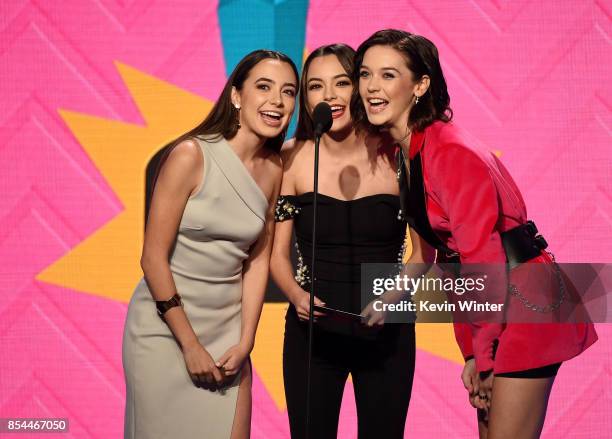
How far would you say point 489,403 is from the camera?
71.0 inches

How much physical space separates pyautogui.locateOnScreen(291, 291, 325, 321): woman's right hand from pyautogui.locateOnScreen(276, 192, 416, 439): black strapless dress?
Answer: 42 mm

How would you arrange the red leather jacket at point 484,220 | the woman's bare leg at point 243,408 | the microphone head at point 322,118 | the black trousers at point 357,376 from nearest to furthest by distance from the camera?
the red leather jacket at point 484,220 → the microphone head at point 322,118 → the woman's bare leg at point 243,408 → the black trousers at point 357,376

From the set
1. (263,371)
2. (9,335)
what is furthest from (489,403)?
(9,335)

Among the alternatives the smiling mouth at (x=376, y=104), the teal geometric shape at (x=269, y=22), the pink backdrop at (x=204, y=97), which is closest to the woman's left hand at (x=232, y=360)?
the smiling mouth at (x=376, y=104)

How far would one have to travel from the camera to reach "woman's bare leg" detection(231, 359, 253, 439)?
1.99m

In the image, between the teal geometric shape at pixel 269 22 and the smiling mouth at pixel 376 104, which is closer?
the smiling mouth at pixel 376 104

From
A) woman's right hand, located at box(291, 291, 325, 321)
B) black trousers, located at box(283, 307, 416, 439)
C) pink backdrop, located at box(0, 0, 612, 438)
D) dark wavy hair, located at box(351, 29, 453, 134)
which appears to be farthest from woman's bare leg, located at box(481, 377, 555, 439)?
pink backdrop, located at box(0, 0, 612, 438)

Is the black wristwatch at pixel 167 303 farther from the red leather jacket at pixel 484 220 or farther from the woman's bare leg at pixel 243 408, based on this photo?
the red leather jacket at pixel 484 220

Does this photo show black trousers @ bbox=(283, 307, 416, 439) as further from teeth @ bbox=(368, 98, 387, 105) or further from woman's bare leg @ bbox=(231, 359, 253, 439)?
teeth @ bbox=(368, 98, 387, 105)

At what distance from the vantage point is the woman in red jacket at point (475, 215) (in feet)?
5.44

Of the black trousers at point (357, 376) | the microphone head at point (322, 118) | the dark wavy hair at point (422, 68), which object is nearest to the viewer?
the microphone head at point (322, 118)

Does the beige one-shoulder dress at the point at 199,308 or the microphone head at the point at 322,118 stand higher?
the microphone head at the point at 322,118

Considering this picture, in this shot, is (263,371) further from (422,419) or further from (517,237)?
(517,237)

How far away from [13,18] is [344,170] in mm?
1465
